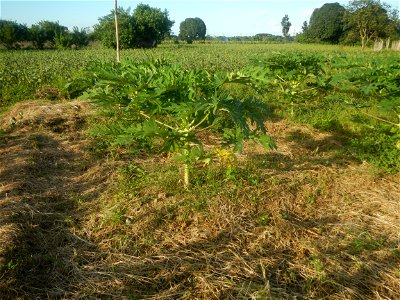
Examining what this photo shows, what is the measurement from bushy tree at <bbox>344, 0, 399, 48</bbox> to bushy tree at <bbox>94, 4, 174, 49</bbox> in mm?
19514

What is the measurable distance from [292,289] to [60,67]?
10.2 m

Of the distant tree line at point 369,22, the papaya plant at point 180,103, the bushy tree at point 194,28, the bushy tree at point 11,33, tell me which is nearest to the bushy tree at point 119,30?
the bushy tree at point 11,33

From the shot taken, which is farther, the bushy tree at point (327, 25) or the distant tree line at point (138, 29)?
the bushy tree at point (327, 25)

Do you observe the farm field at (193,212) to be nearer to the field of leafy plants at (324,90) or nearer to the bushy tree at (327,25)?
the field of leafy plants at (324,90)

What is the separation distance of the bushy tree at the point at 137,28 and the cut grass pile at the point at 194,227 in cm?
2693

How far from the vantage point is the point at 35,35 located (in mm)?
27797

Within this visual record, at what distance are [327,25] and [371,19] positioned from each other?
43.2ft

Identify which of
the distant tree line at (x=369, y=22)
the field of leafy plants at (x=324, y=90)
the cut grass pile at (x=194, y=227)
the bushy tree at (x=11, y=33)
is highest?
the distant tree line at (x=369, y=22)

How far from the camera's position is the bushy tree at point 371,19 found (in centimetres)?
3225

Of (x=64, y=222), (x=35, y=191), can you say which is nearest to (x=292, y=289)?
(x=64, y=222)

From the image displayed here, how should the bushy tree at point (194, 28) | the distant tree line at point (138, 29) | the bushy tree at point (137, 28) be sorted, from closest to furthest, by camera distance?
the distant tree line at point (138, 29) < the bushy tree at point (137, 28) < the bushy tree at point (194, 28)

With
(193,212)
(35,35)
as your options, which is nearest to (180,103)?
(193,212)

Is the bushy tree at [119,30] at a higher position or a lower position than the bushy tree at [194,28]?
lower

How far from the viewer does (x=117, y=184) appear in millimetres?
3609
